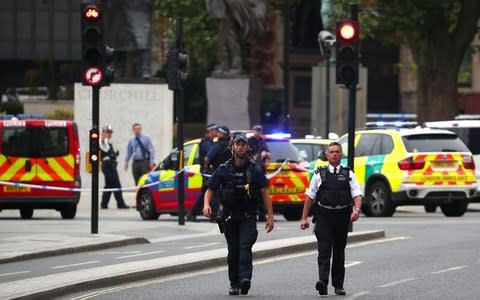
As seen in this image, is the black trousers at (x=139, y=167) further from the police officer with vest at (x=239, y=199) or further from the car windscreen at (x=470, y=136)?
the police officer with vest at (x=239, y=199)

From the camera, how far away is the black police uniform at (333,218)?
632 inches

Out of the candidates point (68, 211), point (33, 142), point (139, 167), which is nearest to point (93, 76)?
point (33, 142)

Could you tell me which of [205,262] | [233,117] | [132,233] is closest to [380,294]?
[205,262]

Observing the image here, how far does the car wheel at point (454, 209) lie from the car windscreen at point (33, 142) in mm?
7202

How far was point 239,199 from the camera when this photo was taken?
16.3 meters

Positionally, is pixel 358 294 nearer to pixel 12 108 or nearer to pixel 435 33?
pixel 435 33

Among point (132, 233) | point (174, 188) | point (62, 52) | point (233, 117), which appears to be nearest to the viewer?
point (132, 233)

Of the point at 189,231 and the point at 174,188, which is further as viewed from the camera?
the point at 174,188

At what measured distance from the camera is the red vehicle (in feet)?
99.2

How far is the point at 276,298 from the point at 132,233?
921cm

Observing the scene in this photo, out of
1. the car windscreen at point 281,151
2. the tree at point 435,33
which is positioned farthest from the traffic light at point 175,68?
the tree at point 435,33

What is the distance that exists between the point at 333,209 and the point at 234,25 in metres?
26.7

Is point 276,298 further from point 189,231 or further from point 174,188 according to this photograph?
point 174,188

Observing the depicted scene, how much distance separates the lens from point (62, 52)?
84.7 metres
